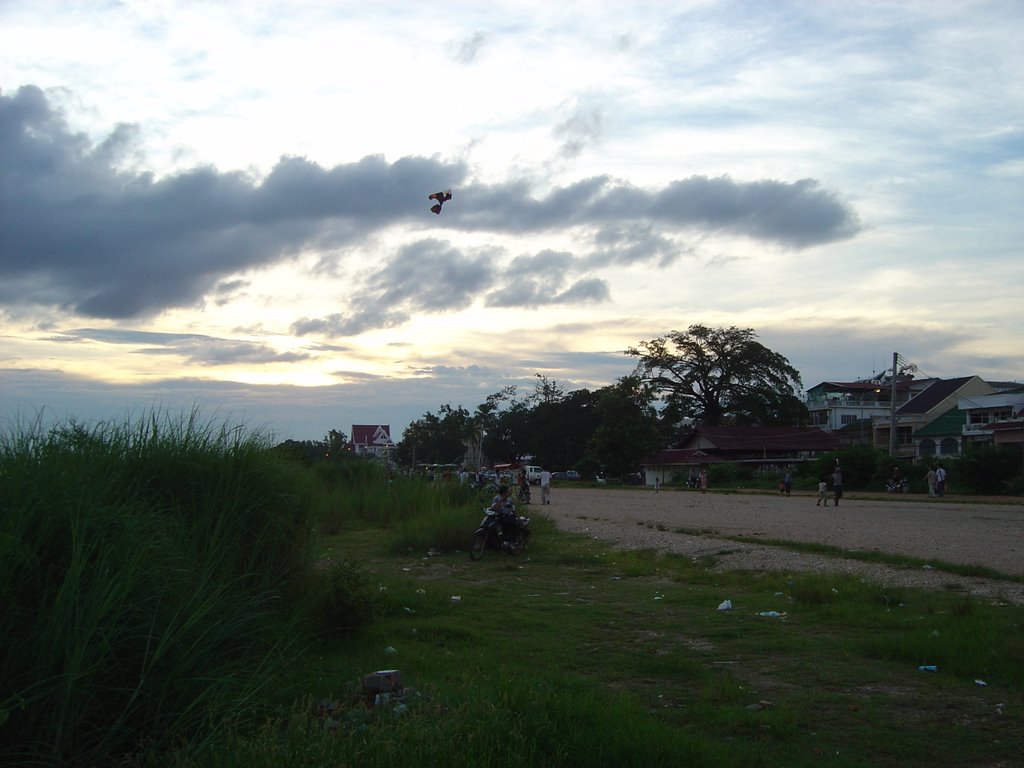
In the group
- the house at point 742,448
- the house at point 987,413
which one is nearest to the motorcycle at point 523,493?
the house at point 987,413

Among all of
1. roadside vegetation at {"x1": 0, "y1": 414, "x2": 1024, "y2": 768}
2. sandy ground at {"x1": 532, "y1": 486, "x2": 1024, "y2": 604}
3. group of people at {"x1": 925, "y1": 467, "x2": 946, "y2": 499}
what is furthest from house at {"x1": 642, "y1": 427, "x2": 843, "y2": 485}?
roadside vegetation at {"x1": 0, "y1": 414, "x2": 1024, "y2": 768}

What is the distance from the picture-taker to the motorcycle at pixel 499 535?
17203 mm

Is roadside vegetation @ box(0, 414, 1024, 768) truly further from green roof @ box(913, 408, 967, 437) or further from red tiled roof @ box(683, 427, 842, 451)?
red tiled roof @ box(683, 427, 842, 451)

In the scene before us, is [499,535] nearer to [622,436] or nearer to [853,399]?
[622,436]

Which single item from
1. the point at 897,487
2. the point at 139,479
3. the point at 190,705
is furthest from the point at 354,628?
the point at 897,487

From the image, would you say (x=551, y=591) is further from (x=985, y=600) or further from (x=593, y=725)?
(x=593, y=725)

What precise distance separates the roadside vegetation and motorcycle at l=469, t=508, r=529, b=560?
546 centimetres

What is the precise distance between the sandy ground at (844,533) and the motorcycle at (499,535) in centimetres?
274

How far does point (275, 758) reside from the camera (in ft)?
14.1

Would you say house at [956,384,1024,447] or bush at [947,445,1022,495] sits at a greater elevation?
house at [956,384,1024,447]

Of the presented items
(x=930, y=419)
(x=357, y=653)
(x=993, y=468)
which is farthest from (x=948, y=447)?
(x=357, y=653)

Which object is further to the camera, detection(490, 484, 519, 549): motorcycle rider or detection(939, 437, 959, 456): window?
detection(939, 437, 959, 456): window

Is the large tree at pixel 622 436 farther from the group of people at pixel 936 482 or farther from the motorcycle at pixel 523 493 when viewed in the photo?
the motorcycle at pixel 523 493

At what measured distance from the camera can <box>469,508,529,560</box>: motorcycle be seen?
56.4 ft
